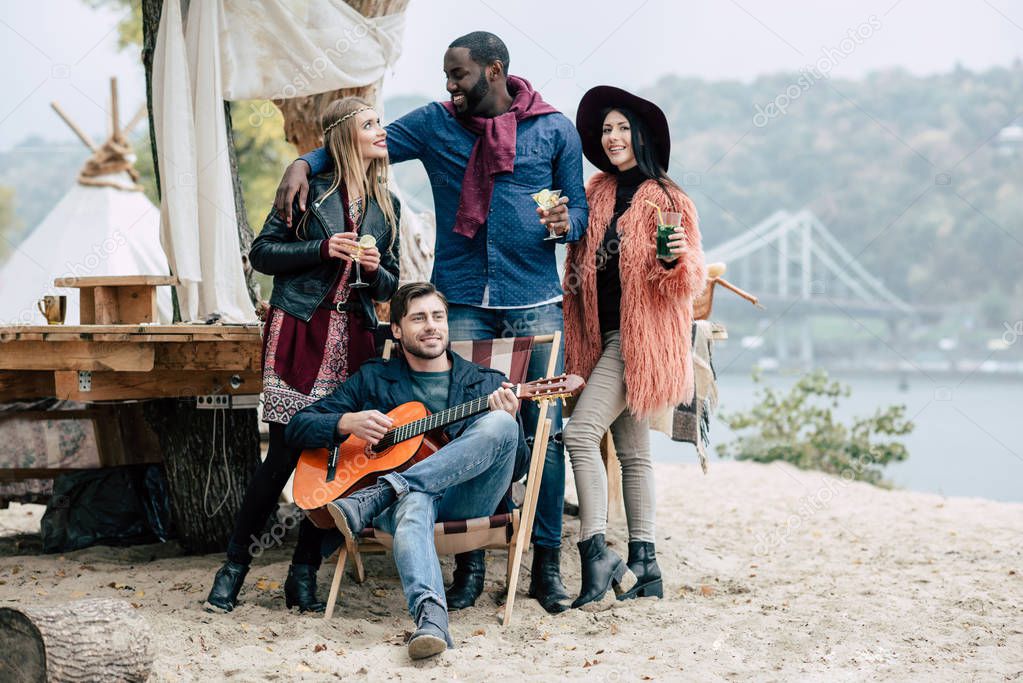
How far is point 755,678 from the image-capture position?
3.14 meters

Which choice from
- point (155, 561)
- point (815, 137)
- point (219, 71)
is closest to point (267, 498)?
point (155, 561)

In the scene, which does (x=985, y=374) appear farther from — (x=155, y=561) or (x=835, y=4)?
(x=155, y=561)

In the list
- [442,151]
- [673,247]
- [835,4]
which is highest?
[835,4]

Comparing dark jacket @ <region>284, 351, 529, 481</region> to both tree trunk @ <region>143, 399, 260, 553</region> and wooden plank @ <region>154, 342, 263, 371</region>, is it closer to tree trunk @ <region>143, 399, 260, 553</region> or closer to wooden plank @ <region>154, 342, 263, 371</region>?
wooden plank @ <region>154, 342, 263, 371</region>

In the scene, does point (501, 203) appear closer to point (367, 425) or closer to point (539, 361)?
point (539, 361)

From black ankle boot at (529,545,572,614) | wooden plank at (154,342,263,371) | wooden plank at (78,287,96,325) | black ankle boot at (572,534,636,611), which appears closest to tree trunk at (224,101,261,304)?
wooden plank at (78,287,96,325)

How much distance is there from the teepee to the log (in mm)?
7323

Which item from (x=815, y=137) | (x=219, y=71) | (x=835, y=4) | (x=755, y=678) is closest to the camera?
(x=755, y=678)

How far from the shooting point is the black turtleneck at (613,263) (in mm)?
4109

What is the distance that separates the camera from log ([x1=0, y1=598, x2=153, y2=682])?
269 centimetres

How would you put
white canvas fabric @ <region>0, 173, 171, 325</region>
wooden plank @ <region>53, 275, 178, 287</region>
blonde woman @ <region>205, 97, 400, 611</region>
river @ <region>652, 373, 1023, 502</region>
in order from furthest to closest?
river @ <region>652, 373, 1023, 502</region> → white canvas fabric @ <region>0, 173, 171, 325</region> → wooden plank @ <region>53, 275, 178, 287</region> → blonde woman @ <region>205, 97, 400, 611</region>

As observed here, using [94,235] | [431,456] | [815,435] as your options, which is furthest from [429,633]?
[94,235]

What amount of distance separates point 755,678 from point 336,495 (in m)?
1.37

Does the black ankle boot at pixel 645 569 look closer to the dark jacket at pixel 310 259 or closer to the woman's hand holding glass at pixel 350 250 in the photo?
the dark jacket at pixel 310 259
